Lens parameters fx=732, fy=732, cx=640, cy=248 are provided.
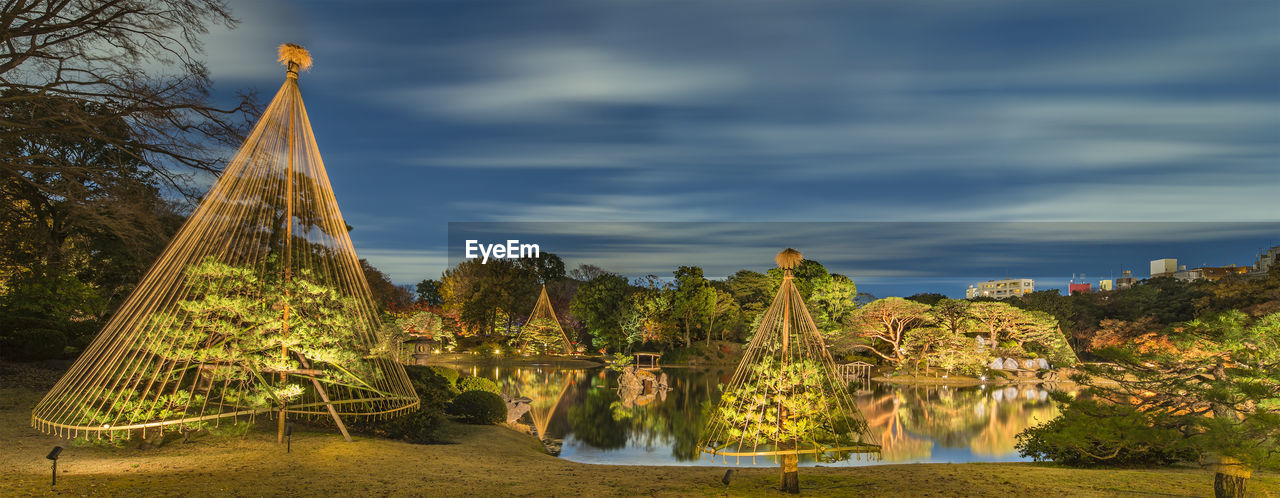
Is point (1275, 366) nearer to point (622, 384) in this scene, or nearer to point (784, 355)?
point (784, 355)

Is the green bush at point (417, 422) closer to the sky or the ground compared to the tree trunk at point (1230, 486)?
closer to the ground

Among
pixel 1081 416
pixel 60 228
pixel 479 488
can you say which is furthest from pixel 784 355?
pixel 60 228

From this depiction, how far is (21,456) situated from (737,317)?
3665 cm

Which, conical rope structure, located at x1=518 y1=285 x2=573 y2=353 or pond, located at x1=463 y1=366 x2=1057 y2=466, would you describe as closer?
pond, located at x1=463 y1=366 x2=1057 y2=466

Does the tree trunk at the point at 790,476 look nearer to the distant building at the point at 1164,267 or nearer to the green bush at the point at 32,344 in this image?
the green bush at the point at 32,344

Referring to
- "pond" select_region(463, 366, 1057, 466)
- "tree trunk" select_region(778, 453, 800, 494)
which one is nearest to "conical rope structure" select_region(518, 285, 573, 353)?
"pond" select_region(463, 366, 1057, 466)

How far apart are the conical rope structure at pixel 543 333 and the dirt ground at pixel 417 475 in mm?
27947

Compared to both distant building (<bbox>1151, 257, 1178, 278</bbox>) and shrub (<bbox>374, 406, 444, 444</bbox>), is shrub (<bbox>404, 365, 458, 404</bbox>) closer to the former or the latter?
shrub (<bbox>374, 406, 444, 444</bbox>)

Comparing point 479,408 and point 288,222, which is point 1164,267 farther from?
point 288,222

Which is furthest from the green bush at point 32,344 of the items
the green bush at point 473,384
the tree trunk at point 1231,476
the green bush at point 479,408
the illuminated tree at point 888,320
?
the illuminated tree at point 888,320

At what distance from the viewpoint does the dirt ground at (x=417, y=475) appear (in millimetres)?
6852

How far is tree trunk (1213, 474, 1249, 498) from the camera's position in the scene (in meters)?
6.63

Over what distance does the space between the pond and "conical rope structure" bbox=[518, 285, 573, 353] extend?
26.0 ft

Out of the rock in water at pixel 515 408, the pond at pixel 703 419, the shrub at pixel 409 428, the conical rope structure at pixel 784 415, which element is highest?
the conical rope structure at pixel 784 415
